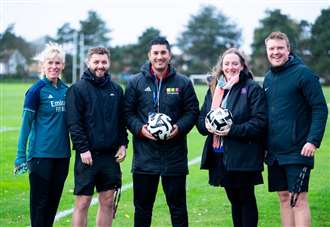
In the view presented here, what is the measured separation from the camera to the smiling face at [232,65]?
6.51 m

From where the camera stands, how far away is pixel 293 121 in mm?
6277

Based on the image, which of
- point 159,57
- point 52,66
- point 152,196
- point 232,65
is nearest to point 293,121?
point 232,65

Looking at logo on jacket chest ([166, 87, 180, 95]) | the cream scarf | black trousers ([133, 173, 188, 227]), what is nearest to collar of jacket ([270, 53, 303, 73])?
the cream scarf

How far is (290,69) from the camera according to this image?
250 inches

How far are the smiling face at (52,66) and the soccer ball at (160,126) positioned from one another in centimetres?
109

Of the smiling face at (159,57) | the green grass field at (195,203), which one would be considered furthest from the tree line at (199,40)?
the smiling face at (159,57)

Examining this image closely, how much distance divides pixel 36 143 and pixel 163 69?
1.49 metres

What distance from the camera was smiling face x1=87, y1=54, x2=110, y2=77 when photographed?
650cm

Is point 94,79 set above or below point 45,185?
above

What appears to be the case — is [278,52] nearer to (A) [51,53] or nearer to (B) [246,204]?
(B) [246,204]

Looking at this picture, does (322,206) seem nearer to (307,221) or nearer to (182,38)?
(307,221)

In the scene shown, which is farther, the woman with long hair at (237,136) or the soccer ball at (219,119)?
the woman with long hair at (237,136)

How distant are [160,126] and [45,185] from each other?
4.36 ft

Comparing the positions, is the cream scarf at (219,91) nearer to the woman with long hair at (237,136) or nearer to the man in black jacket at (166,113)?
the woman with long hair at (237,136)
